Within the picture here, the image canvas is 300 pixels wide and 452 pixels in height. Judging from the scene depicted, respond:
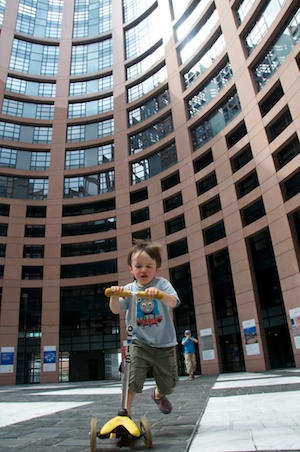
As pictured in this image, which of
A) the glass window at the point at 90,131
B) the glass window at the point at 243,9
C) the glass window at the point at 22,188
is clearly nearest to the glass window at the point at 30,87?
the glass window at the point at 90,131

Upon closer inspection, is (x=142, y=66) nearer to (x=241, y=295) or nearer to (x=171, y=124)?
(x=171, y=124)

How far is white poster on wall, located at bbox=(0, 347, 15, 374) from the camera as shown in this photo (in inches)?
1134

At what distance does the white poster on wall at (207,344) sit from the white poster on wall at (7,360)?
56.6ft

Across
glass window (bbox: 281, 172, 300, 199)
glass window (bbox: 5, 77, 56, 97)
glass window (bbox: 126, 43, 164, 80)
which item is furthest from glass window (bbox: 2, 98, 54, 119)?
glass window (bbox: 281, 172, 300, 199)

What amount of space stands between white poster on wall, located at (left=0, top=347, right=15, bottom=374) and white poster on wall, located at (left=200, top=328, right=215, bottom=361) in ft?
56.6

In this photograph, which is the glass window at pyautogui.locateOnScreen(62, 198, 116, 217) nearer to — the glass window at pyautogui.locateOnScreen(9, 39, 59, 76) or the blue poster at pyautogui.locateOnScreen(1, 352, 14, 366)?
the blue poster at pyautogui.locateOnScreen(1, 352, 14, 366)

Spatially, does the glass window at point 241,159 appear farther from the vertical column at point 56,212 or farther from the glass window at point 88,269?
the vertical column at point 56,212

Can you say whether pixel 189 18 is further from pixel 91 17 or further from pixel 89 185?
pixel 89 185

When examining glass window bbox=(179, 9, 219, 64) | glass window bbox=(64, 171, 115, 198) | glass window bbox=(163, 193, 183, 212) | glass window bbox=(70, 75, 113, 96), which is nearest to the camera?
glass window bbox=(179, 9, 219, 64)

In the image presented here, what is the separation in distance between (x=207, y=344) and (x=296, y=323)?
760 cm

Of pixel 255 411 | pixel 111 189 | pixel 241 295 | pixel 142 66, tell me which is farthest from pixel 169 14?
pixel 255 411

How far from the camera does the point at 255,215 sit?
84.1 ft

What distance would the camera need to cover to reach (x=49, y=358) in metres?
29.6

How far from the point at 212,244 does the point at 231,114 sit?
1104cm
